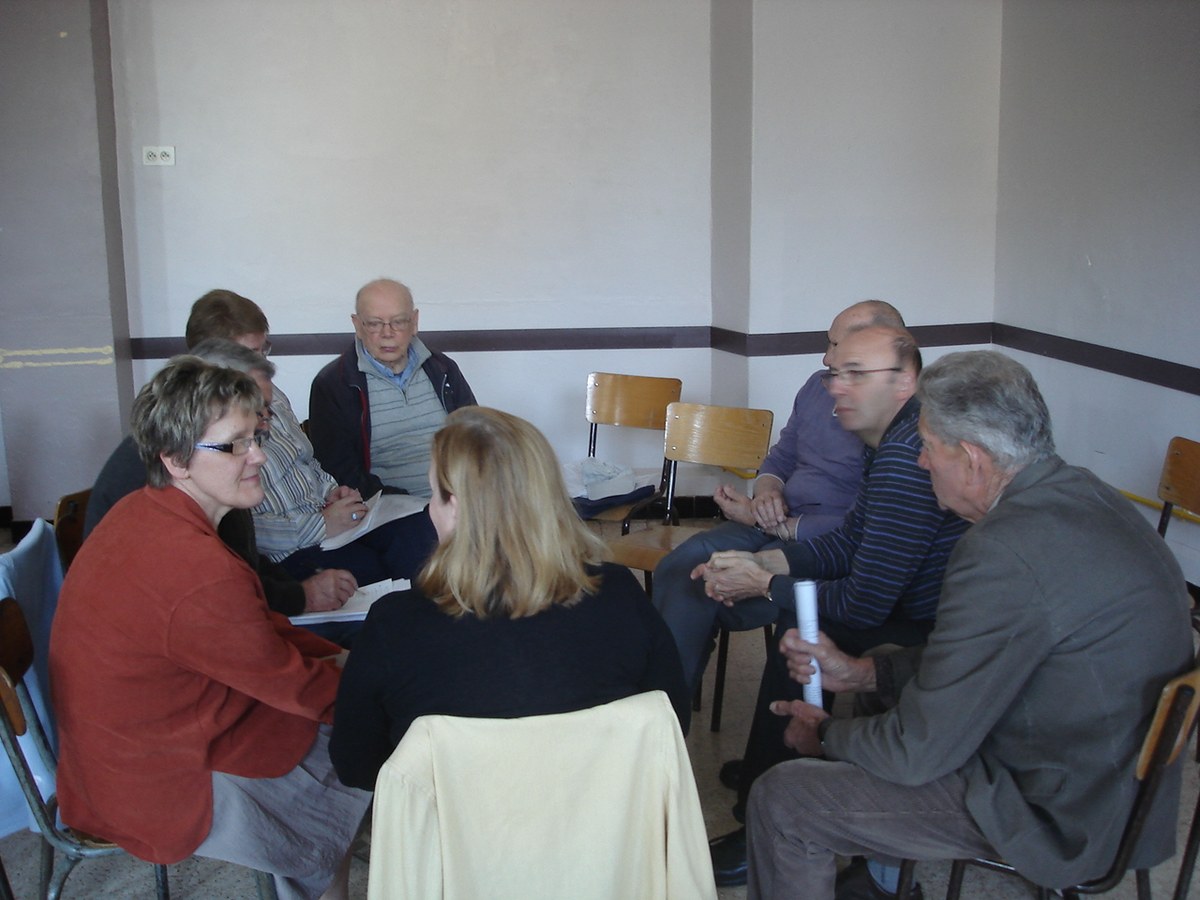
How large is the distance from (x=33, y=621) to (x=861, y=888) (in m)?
1.74

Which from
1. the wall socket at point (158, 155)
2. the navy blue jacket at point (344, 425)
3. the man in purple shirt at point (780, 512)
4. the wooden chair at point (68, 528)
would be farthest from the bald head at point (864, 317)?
the wall socket at point (158, 155)

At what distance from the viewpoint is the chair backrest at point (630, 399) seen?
429 cm

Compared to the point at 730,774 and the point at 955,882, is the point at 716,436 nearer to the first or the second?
the point at 730,774

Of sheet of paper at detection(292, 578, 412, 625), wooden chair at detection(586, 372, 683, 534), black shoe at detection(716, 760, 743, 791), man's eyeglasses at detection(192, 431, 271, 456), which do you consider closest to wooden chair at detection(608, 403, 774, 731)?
wooden chair at detection(586, 372, 683, 534)

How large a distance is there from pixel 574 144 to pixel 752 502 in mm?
2702

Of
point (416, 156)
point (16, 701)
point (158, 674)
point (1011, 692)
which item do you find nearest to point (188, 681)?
point (158, 674)

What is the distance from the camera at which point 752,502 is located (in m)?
3.05

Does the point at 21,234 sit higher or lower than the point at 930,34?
lower

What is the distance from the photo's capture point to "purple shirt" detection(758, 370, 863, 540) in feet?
9.63

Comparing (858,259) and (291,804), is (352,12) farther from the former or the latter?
(291,804)

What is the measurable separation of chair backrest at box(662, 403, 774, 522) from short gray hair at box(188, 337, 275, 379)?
151cm

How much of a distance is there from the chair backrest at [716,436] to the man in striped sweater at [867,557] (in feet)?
2.88

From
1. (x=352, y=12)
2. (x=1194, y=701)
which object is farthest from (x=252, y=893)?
(x=352, y=12)

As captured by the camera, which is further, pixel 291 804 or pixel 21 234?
pixel 21 234
